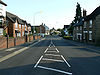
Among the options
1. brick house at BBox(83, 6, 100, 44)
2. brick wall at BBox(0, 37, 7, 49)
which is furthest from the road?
brick house at BBox(83, 6, 100, 44)

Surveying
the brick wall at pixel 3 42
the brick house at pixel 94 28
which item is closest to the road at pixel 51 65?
the brick wall at pixel 3 42

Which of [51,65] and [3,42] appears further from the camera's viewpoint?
[3,42]

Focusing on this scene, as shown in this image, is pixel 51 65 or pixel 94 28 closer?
pixel 51 65

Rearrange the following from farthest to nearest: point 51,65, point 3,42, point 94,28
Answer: point 94,28 → point 3,42 → point 51,65

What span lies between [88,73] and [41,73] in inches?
117

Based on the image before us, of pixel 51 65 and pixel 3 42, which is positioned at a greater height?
pixel 3 42

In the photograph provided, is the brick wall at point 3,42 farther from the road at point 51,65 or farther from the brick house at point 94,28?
the brick house at point 94,28

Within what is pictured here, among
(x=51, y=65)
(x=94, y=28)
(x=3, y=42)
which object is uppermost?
(x=94, y=28)

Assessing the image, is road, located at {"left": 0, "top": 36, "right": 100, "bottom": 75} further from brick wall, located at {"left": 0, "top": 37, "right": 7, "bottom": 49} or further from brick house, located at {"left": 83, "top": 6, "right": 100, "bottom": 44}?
brick house, located at {"left": 83, "top": 6, "right": 100, "bottom": 44}

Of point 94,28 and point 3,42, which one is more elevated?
point 94,28

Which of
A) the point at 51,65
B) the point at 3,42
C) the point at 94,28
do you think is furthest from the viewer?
the point at 94,28

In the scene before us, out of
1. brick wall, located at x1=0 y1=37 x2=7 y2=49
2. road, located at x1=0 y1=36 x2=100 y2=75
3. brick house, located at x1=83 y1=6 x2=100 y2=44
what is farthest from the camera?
brick house, located at x1=83 y1=6 x2=100 y2=44

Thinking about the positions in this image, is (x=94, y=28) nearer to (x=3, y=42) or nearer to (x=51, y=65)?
(x=3, y=42)

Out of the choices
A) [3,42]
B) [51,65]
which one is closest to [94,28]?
[3,42]
